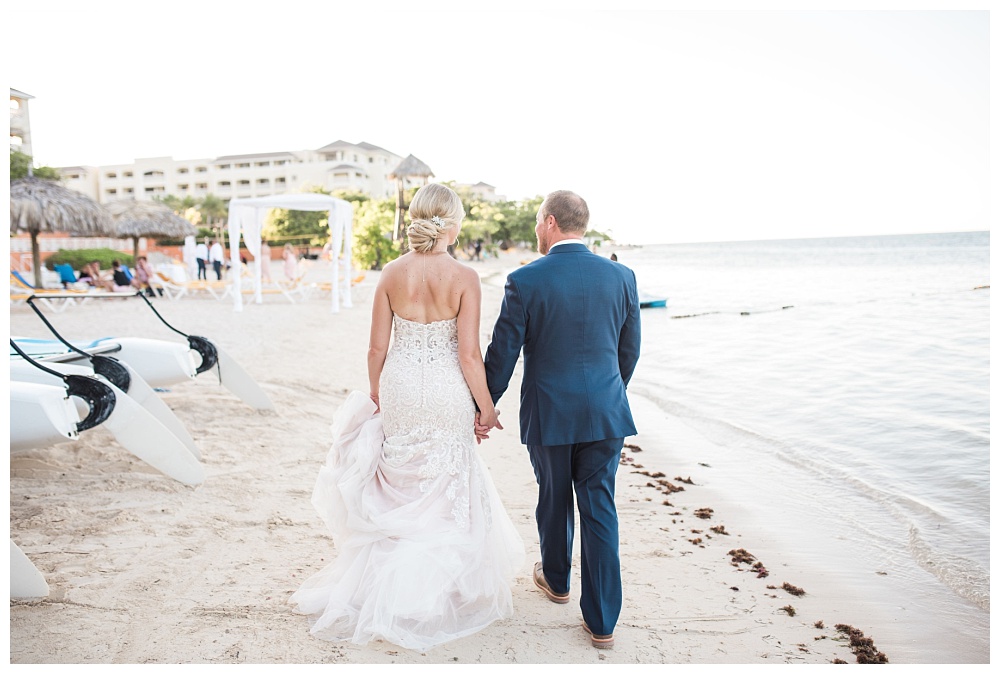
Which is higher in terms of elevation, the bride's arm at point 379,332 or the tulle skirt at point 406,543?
the bride's arm at point 379,332

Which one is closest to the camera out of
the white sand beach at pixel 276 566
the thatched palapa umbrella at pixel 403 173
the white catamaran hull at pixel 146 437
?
the white sand beach at pixel 276 566

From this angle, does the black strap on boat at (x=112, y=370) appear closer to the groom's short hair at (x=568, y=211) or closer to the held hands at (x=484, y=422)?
the held hands at (x=484, y=422)

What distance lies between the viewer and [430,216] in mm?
2754

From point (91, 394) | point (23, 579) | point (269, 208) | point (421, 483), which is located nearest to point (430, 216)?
point (421, 483)

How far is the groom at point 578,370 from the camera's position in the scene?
2.70 m

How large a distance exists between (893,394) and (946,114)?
381cm

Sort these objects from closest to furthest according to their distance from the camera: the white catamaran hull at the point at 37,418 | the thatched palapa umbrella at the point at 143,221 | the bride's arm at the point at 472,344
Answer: the bride's arm at the point at 472,344
the white catamaran hull at the point at 37,418
the thatched palapa umbrella at the point at 143,221

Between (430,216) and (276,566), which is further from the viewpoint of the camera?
(276,566)

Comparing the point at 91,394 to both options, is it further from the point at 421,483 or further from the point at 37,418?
the point at 421,483

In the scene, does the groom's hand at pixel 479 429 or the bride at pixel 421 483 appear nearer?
the bride at pixel 421 483

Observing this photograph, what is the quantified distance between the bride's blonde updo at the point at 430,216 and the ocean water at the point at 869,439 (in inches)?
107

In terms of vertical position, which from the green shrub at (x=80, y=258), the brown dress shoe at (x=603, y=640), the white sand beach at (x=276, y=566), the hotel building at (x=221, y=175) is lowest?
the green shrub at (x=80, y=258)

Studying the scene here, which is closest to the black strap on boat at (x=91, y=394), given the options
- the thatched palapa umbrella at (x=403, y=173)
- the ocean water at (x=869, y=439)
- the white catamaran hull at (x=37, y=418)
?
the white catamaran hull at (x=37, y=418)

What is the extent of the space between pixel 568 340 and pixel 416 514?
979mm
